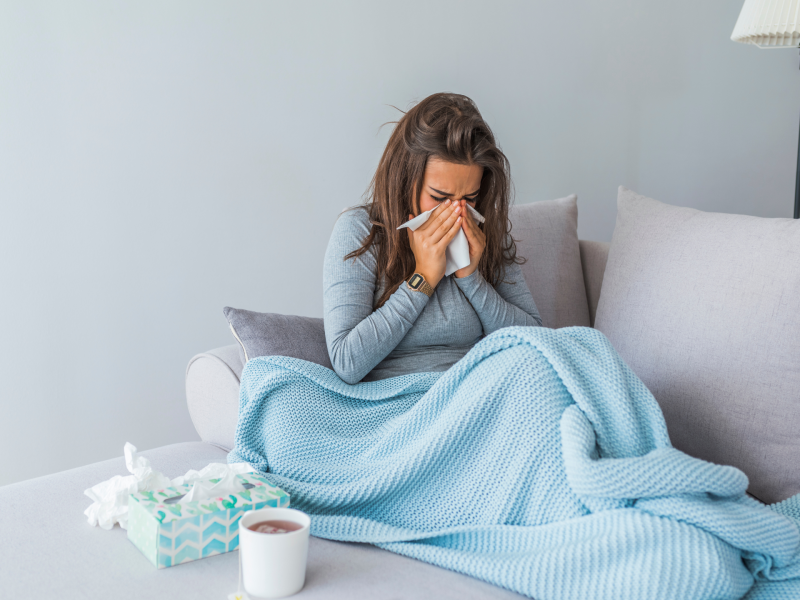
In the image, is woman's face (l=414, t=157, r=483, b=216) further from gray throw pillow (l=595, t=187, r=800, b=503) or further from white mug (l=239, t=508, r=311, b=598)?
white mug (l=239, t=508, r=311, b=598)

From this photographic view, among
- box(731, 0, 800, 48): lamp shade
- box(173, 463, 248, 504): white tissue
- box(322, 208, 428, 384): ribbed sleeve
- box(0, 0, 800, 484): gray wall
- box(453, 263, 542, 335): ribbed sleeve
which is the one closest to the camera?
box(173, 463, 248, 504): white tissue

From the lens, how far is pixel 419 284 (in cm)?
123

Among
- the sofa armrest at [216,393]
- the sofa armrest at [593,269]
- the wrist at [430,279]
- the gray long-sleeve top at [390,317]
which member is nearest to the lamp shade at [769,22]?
the sofa armrest at [593,269]

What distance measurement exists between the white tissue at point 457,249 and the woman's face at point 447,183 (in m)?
0.02

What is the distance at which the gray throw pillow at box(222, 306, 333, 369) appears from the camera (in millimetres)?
1210

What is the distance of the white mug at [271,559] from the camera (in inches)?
28.0

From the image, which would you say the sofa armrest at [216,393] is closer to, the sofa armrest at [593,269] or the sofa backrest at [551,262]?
the sofa backrest at [551,262]

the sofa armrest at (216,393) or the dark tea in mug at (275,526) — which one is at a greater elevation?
the dark tea in mug at (275,526)

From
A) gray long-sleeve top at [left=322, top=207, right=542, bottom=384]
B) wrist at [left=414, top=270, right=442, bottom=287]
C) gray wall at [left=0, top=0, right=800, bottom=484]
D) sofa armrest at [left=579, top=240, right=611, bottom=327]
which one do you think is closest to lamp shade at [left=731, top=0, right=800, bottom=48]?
gray wall at [left=0, top=0, right=800, bottom=484]

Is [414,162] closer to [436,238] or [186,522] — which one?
[436,238]

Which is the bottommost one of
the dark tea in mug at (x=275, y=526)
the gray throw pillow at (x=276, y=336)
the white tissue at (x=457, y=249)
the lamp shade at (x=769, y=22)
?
the dark tea in mug at (x=275, y=526)

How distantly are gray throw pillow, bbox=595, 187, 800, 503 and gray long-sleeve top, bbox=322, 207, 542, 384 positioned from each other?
0.89ft

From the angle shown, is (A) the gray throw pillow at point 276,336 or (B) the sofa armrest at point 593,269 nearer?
(A) the gray throw pillow at point 276,336

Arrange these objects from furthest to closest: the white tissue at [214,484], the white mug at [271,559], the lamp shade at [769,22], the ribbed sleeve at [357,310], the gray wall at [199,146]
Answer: the lamp shade at [769,22], the gray wall at [199,146], the ribbed sleeve at [357,310], the white tissue at [214,484], the white mug at [271,559]
